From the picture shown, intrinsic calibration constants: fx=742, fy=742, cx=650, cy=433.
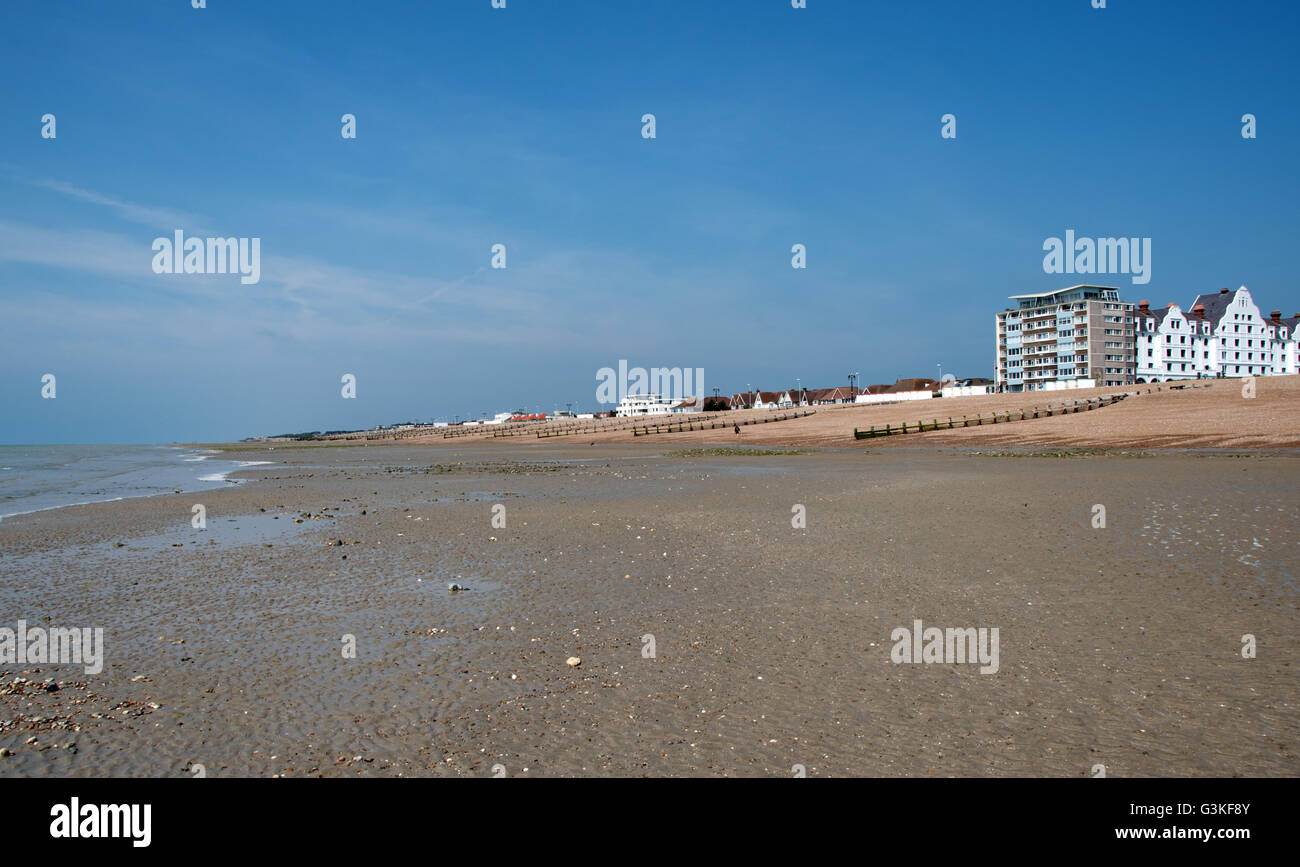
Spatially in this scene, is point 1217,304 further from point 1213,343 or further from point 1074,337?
point 1074,337

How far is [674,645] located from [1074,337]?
137m

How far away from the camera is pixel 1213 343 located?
126188 mm

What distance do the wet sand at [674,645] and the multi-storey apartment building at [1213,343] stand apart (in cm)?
12905

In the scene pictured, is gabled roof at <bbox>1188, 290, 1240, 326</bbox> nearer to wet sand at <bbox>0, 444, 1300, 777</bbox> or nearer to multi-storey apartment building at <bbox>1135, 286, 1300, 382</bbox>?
multi-storey apartment building at <bbox>1135, 286, 1300, 382</bbox>

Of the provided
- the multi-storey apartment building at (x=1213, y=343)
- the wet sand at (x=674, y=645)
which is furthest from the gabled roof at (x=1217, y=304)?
the wet sand at (x=674, y=645)

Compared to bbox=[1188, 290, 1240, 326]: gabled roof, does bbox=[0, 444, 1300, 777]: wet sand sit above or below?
below

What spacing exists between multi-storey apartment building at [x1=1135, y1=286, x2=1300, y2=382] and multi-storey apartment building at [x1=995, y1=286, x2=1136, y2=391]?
321cm

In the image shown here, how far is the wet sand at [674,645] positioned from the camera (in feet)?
18.9

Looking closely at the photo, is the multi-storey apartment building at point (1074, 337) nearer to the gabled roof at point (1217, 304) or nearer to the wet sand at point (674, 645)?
the gabled roof at point (1217, 304)

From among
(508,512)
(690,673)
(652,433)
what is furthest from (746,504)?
(652,433)

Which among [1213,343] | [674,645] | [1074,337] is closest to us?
[674,645]

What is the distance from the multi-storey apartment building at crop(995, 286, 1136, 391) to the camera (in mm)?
122000

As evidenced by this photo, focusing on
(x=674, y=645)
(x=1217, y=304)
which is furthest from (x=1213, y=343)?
(x=674, y=645)

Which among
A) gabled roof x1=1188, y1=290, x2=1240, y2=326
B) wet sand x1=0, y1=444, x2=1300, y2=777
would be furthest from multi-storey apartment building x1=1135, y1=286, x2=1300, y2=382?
wet sand x1=0, y1=444, x2=1300, y2=777
